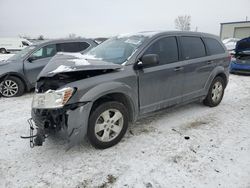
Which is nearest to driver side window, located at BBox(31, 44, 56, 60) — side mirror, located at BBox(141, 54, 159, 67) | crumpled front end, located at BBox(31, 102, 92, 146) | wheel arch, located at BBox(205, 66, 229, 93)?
crumpled front end, located at BBox(31, 102, 92, 146)

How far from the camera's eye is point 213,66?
17.3 ft

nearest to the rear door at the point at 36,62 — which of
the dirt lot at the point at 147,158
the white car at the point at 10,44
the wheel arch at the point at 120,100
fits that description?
the dirt lot at the point at 147,158

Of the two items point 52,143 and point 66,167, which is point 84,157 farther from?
point 52,143

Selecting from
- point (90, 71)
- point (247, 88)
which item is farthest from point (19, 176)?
point (247, 88)

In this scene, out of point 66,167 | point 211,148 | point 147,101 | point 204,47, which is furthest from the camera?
point 204,47

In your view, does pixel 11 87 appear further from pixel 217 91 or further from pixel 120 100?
pixel 217 91

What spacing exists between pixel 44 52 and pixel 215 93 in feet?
16.7

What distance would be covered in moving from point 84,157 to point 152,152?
3.28 ft

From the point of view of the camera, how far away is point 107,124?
3525 millimetres

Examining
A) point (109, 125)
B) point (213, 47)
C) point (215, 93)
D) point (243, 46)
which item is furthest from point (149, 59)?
point (243, 46)

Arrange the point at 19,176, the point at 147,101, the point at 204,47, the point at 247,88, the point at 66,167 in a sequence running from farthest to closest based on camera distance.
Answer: the point at 247,88 < the point at 204,47 < the point at 147,101 < the point at 66,167 < the point at 19,176

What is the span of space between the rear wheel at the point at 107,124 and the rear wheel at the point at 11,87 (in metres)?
4.40

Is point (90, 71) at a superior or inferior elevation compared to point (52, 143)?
superior

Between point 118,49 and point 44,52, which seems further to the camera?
point 44,52
